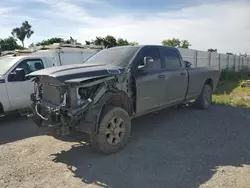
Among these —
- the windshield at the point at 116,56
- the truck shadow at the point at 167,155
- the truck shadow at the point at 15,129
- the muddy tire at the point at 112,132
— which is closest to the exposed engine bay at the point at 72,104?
the muddy tire at the point at 112,132

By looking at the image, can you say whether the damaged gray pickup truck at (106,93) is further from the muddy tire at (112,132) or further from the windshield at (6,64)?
the windshield at (6,64)

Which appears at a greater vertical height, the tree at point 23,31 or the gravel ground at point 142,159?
the tree at point 23,31

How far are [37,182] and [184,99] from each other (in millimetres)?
4712

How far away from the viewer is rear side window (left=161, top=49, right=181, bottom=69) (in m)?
6.83

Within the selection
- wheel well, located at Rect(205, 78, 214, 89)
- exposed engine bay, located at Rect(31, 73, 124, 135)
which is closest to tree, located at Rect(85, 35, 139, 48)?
wheel well, located at Rect(205, 78, 214, 89)

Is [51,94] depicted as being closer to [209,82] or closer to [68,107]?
[68,107]

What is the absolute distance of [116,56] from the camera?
6062 millimetres

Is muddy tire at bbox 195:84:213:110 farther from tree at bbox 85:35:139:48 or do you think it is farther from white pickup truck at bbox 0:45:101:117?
tree at bbox 85:35:139:48

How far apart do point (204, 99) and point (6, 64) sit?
19.7 feet

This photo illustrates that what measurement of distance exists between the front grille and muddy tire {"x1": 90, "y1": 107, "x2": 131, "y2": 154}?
85 centimetres

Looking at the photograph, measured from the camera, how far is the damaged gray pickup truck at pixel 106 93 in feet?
15.1

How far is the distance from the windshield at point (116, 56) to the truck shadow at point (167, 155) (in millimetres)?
1657

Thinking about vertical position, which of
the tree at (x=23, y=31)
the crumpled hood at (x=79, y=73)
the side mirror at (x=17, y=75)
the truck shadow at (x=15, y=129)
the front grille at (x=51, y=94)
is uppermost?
the tree at (x=23, y=31)

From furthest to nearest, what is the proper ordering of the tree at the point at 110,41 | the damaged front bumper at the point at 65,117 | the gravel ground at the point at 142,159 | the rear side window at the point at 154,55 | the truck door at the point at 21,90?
the tree at the point at 110,41 < the truck door at the point at 21,90 < the rear side window at the point at 154,55 < the damaged front bumper at the point at 65,117 < the gravel ground at the point at 142,159
